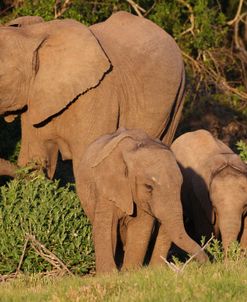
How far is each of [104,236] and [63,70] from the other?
217 centimetres

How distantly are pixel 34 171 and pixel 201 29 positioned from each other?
5.09 meters

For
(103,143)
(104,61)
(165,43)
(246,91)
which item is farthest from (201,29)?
(103,143)

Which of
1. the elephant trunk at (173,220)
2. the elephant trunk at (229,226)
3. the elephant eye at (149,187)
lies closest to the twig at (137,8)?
the elephant trunk at (229,226)

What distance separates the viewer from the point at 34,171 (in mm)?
10391

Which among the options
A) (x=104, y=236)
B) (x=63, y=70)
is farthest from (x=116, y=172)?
(x=63, y=70)

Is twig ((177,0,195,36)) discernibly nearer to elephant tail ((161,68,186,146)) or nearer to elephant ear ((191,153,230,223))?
elephant tail ((161,68,186,146))

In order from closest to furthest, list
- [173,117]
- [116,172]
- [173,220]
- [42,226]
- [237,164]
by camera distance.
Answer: [173,220] < [116,172] < [42,226] < [237,164] < [173,117]

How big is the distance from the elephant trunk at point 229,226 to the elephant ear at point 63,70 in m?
1.83

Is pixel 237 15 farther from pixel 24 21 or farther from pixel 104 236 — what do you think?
pixel 104 236

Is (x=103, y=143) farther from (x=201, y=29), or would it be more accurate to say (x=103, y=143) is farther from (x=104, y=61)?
(x=201, y=29)

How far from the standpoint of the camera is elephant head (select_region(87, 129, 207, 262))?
28.0 ft

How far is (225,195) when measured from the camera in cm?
962

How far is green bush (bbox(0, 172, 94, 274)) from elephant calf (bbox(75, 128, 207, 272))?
14.3 inches

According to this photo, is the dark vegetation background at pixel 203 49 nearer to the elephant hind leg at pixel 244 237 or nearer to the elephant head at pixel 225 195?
the elephant head at pixel 225 195
